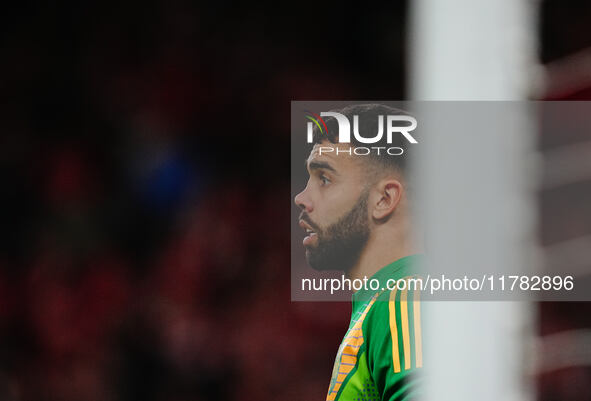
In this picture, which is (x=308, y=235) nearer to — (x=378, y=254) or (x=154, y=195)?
(x=378, y=254)

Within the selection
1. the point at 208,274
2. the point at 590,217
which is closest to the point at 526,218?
the point at 590,217

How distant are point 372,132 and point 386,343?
22 centimetres

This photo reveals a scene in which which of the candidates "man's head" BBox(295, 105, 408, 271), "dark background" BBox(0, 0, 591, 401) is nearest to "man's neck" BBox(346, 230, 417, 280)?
"man's head" BBox(295, 105, 408, 271)

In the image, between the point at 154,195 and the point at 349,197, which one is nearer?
the point at 349,197

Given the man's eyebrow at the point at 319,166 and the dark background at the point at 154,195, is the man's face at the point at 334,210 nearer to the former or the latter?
the man's eyebrow at the point at 319,166

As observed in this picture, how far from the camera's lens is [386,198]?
0.70 meters

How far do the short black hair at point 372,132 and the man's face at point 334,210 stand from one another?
0.01 meters

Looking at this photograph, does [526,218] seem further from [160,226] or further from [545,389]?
[160,226]

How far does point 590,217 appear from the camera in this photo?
2.57ft

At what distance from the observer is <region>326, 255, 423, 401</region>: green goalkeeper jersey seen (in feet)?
2.19

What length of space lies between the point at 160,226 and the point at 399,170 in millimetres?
405

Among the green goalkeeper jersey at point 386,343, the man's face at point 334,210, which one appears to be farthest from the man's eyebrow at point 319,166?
the green goalkeeper jersey at point 386,343

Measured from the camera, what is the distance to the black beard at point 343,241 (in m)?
0.70

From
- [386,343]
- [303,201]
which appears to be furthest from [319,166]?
[386,343]
